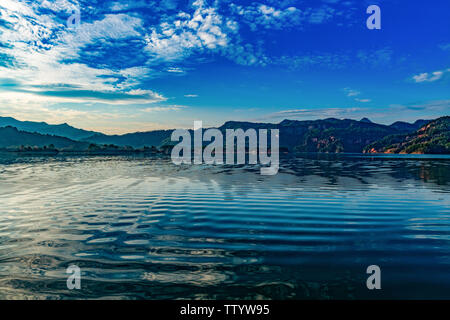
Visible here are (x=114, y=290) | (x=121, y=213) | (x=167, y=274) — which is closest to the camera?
(x=114, y=290)

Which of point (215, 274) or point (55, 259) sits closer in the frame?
point (215, 274)

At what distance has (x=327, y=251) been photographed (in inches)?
465

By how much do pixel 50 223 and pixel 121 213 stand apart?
4.43 meters

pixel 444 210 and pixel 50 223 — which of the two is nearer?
pixel 50 223

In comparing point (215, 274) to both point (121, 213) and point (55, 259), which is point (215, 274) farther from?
point (121, 213)

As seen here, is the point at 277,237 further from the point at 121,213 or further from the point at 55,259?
the point at 121,213

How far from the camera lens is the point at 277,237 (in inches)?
A: 550

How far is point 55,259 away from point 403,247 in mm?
15286

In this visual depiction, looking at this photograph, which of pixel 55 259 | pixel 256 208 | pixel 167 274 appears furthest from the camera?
pixel 256 208

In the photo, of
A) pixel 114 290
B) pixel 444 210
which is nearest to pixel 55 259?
pixel 114 290

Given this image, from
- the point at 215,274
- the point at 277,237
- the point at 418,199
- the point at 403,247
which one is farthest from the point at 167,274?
the point at 418,199
